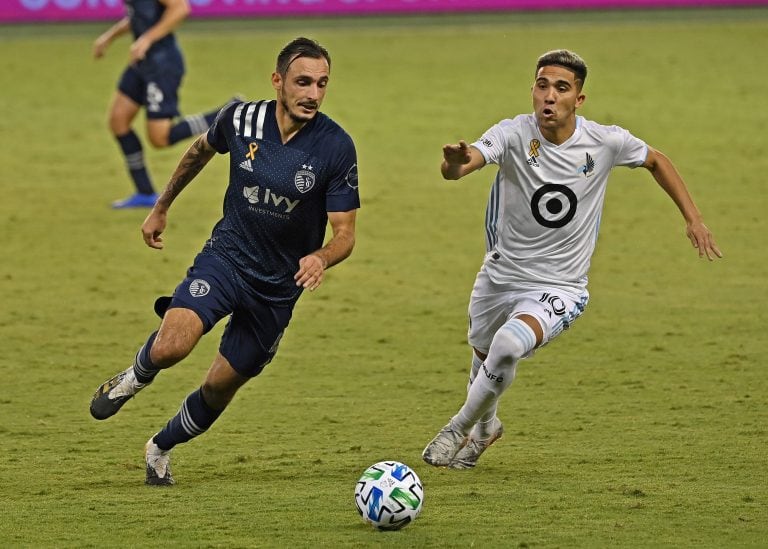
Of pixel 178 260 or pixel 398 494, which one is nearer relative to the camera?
pixel 398 494

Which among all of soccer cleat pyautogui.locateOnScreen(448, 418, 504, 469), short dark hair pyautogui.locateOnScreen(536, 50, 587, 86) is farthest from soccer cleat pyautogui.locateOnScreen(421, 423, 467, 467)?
short dark hair pyautogui.locateOnScreen(536, 50, 587, 86)

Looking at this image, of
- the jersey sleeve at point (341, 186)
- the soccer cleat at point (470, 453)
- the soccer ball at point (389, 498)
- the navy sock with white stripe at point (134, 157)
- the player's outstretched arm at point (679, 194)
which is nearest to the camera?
the soccer ball at point (389, 498)

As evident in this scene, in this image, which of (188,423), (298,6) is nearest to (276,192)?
(188,423)

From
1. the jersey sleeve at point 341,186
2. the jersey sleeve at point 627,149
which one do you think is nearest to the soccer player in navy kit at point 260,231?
the jersey sleeve at point 341,186

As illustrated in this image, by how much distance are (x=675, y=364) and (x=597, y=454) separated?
2.00 meters

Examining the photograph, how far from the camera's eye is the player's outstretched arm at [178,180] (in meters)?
6.84

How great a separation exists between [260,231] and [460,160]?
0.97m

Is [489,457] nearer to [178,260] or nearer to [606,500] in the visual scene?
[606,500]

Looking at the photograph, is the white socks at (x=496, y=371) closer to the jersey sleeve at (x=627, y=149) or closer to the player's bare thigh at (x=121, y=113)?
the jersey sleeve at (x=627, y=149)

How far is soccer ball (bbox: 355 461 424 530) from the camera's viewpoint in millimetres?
5914

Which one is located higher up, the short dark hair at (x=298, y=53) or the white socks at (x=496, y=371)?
the short dark hair at (x=298, y=53)

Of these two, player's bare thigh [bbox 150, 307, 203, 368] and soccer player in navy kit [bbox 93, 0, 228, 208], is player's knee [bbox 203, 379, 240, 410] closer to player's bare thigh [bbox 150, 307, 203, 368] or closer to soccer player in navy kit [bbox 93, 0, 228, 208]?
player's bare thigh [bbox 150, 307, 203, 368]

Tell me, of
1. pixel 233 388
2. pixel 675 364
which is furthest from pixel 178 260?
pixel 233 388

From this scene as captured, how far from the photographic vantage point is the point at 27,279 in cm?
1129
